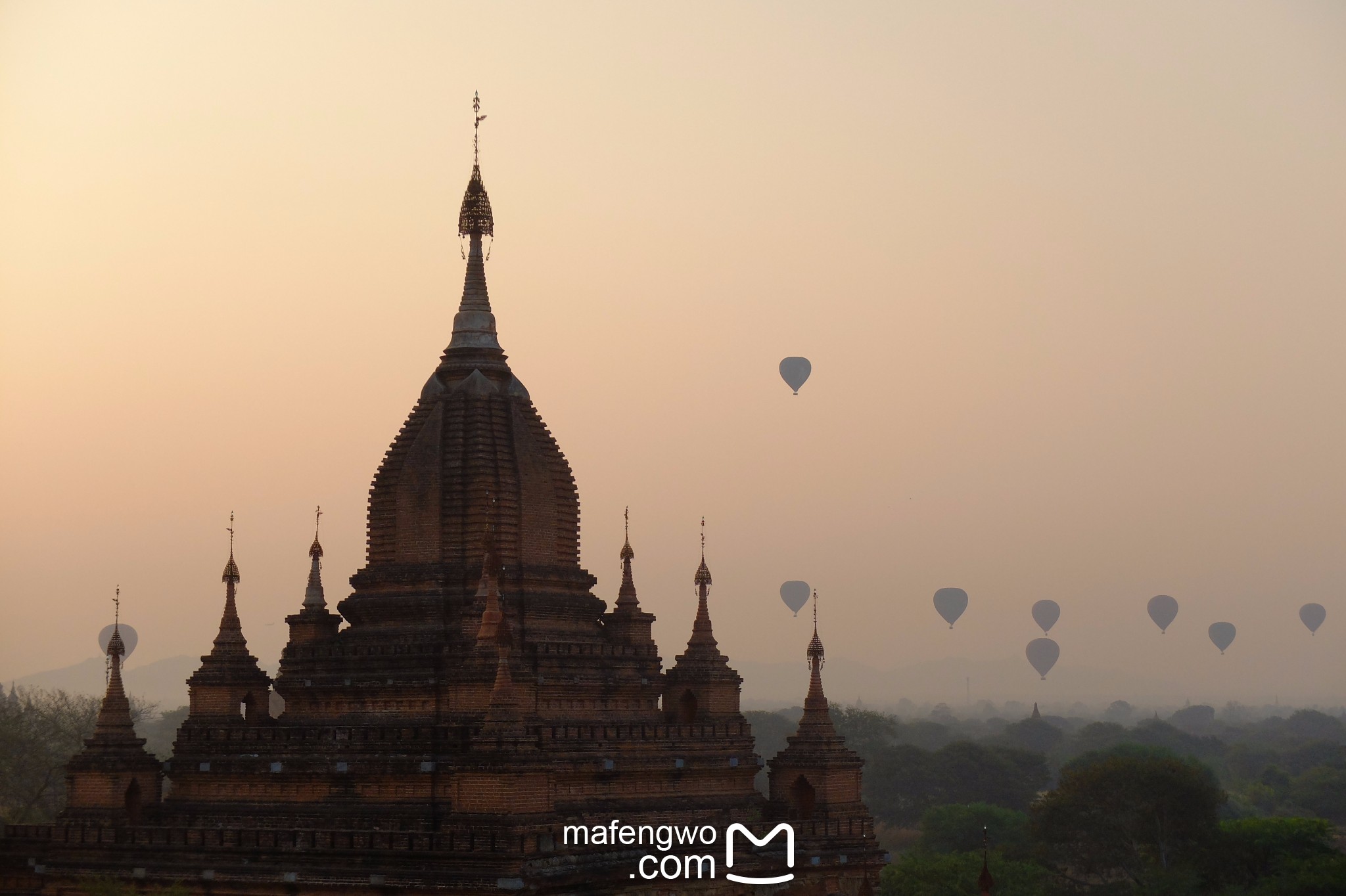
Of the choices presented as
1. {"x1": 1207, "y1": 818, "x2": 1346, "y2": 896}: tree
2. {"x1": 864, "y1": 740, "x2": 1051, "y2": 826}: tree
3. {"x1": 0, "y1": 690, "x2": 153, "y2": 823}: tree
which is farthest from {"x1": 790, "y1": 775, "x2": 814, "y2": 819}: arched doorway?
{"x1": 864, "y1": 740, "x2": 1051, "y2": 826}: tree

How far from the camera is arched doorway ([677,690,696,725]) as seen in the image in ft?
219

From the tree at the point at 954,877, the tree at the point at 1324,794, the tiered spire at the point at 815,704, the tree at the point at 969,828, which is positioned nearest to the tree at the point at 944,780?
the tree at the point at 1324,794

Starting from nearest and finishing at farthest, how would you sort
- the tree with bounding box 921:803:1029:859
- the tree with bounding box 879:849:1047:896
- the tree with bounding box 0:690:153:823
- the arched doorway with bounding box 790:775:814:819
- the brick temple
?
the brick temple
the arched doorway with bounding box 790:775:814:819
the tree with bounding box 879:849:1047:896
the tree with bounding box 0:690:153:823
the tree with bounding box 921:803:1029:859

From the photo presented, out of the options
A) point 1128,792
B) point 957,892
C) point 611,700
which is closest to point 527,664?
point 611,700

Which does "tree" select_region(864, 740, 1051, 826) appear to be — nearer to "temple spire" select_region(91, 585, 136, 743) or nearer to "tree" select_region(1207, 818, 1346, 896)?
"tree" select_region(1207, 818, 1346, 896)

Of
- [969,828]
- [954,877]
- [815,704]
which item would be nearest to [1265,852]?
[954,877]

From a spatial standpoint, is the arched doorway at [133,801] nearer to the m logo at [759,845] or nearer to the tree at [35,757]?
the m logo at [759,845]

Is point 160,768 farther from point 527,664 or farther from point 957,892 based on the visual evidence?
point 957,892

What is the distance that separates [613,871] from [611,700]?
23.7 ft

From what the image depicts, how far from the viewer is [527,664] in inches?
2351

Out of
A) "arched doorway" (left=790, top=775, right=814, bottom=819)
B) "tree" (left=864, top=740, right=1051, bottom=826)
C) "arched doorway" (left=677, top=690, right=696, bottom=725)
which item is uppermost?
"tree" (left=864, top=740, right=1051, bottom=826)

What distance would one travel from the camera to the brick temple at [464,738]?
5472cm

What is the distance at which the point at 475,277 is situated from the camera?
6675 centimetres

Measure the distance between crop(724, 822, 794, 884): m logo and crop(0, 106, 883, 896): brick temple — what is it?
25 cm
